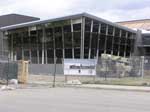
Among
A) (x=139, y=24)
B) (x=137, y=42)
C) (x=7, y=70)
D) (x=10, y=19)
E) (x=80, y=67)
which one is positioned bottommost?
(x=7, y=70)

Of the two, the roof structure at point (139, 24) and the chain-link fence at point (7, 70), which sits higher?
the roof structure at point (139, 24)

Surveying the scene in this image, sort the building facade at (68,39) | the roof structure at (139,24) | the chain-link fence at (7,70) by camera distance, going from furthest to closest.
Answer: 1. the roof structure at (139,24)
2. the building facade at (68,39)
3. the chain-link fence at (7,70)

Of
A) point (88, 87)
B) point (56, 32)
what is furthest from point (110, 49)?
point (88, 87)

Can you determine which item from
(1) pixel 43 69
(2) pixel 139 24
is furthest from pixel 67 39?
(2) pixel 139 24

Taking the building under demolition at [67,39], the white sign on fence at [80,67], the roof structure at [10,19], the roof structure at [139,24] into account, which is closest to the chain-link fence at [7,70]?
the white sign on fence at [80,67]

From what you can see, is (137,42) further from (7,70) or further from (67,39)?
(7,70)

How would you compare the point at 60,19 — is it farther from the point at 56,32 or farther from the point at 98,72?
the point at 98,72

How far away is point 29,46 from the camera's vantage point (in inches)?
1885

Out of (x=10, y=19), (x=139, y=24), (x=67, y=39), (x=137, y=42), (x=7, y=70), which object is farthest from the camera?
(x=139, y=24)

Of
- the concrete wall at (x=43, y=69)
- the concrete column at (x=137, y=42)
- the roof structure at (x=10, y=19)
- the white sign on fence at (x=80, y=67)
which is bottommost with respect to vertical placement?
the concrete wall at (x=43, y=69)

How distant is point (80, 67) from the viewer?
1217 inches

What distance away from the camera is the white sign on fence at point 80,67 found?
3072cm

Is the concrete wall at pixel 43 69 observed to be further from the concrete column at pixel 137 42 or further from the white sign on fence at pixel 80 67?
the concrete column at pixel 137 42

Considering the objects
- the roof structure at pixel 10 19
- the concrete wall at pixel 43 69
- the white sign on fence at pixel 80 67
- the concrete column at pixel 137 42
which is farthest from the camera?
the roof structure at pixel 10 19
